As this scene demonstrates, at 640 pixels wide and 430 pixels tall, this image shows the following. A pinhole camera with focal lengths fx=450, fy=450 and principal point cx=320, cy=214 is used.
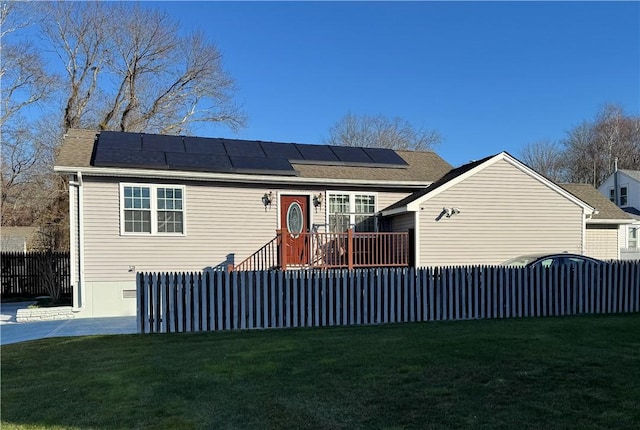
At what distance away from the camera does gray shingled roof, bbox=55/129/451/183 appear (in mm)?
11578

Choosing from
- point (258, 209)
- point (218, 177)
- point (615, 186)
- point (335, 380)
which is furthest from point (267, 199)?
point (615, 186)

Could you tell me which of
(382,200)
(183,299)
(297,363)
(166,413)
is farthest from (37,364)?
(382,200)

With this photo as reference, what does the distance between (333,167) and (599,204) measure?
1086cm

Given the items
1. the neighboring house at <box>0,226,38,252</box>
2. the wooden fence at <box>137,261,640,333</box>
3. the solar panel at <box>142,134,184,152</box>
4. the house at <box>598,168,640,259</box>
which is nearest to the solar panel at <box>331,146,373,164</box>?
the solar panel at <box>142,134,184,152</box>

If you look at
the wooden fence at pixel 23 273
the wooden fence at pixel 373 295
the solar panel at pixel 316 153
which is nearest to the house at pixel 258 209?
the solar panel at pixel 316 153

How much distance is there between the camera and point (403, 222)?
1355 cm

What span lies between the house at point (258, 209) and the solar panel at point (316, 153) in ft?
0.71

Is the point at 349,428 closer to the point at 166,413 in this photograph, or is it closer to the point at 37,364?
the point at 166,413

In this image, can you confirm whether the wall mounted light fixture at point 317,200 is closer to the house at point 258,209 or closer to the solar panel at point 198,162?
the house at point 258,209

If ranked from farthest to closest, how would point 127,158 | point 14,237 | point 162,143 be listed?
point 14,237
point 162,143
point 127,158

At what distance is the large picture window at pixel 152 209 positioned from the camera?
1189 cm

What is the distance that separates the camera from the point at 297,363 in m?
6.07

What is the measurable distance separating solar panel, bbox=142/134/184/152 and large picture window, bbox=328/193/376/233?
493 centimetres

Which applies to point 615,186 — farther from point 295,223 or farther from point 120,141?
point 120,141
